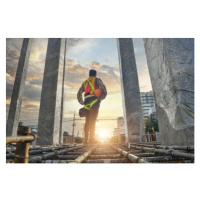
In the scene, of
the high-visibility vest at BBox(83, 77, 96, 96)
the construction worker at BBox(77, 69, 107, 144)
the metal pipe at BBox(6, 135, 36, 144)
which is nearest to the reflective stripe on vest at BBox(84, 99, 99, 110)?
the construction worker at BBox(77, 69, 107, 144)

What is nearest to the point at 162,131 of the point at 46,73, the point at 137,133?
the point at 137,133

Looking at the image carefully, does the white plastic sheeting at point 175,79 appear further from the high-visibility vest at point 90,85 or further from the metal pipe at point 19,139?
the high-visibility vest at point 90,85

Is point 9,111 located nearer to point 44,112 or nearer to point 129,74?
point 44,112

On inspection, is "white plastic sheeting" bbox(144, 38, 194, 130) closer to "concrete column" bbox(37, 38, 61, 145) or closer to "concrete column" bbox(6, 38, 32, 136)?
"concrete column" bbox(37, 38, 61, 145)

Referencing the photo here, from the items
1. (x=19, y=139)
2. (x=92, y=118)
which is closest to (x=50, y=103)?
(x=92, y=118)

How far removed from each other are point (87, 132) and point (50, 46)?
14.4ft

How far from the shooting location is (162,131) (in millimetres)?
1870

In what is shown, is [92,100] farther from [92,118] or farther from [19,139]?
[19,139]

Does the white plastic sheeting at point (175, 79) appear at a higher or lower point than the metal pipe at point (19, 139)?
higher

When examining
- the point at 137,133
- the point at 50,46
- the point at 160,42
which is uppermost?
the point at 50,46

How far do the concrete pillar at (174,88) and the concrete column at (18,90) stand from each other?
6.67 meters

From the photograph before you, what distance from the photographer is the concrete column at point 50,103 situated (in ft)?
14.5

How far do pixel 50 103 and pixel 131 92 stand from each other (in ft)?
11.0

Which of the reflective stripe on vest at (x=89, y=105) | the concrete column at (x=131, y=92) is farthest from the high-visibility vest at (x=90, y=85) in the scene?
the concrete column at (x=131, y=92)
